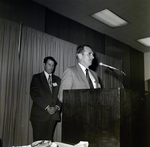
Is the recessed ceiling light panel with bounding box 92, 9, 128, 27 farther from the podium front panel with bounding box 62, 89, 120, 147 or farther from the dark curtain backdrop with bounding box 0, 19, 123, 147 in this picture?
the podium front panel with bounding box 62, 89, 120, 147

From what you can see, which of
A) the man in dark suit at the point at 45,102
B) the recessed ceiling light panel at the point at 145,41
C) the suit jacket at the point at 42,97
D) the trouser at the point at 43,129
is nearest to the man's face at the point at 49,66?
the man in dark suit at the point at 45,102

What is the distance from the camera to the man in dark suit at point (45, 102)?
111 inches

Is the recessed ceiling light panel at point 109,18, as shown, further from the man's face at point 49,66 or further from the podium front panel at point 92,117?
the podium front panel at point 92,117

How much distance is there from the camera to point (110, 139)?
164cm

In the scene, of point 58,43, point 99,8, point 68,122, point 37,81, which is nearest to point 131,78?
point 99,8

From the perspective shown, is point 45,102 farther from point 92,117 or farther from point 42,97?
point 92,117

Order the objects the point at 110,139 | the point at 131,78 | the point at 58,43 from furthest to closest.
Result: the point at 131,78 → the point at 58,43 → the point at 110,139

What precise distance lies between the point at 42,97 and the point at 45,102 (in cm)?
10

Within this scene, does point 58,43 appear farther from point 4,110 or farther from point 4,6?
point 4,110

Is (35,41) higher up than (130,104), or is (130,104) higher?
(35,41)

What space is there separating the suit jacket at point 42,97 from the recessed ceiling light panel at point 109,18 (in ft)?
6.57

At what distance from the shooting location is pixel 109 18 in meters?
4.45

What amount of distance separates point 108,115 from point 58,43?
1.93 m

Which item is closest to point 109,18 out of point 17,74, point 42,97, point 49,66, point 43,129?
point 49,66
